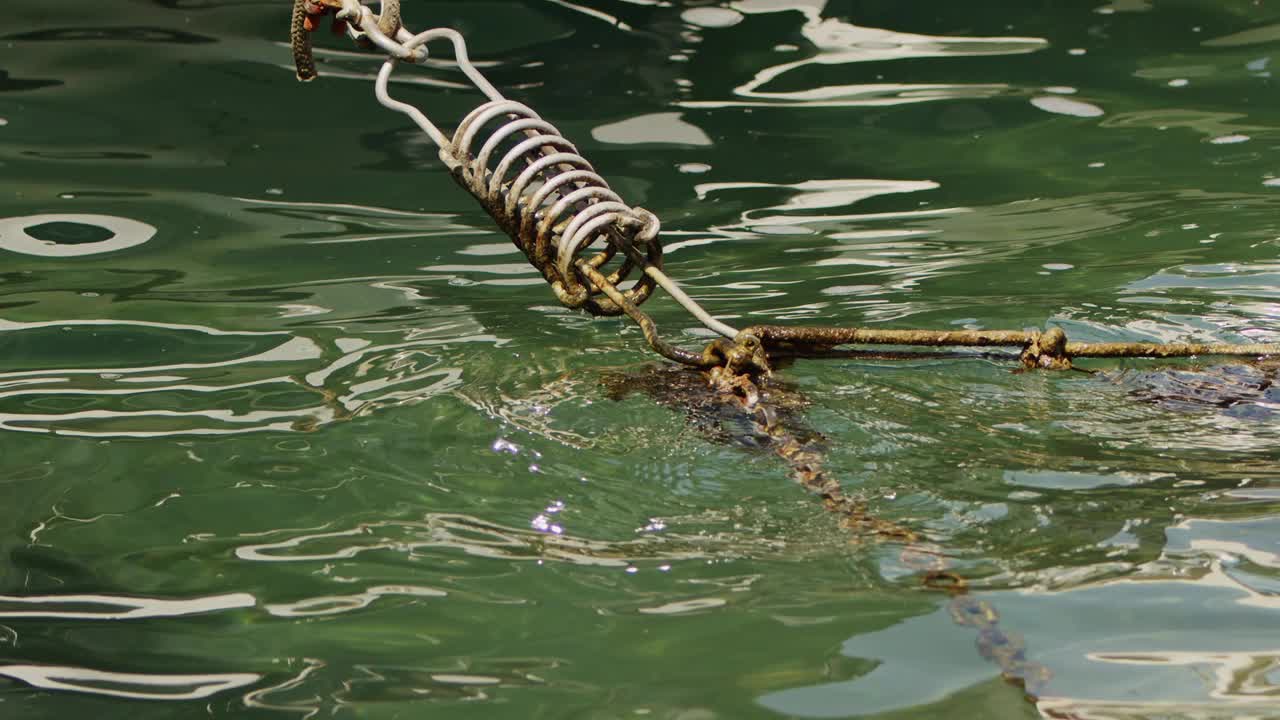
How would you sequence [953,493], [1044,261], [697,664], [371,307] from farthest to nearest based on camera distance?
[1044,261] → [371,307] → [953,493] → [697,664]

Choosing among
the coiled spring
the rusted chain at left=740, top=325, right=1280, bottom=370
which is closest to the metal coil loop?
the coiled spring

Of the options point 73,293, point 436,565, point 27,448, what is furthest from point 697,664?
point 73,293

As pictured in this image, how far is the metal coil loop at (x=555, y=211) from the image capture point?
2.04m

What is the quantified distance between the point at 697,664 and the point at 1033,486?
0.70 meters

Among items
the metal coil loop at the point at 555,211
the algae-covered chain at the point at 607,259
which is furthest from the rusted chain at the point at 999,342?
the metal coil loop at the point at 555,211

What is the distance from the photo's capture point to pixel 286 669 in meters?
1.55

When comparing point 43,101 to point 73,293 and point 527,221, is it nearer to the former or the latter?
point 73,293

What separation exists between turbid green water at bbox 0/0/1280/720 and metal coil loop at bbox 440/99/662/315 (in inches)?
10.6

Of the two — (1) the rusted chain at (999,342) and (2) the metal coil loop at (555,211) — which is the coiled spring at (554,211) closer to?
(2) the metal coil loop at (555,211)

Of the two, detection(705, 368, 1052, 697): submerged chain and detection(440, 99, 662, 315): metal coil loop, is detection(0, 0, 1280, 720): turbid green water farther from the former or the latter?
detection(440, 99, 662, 315): metal coil loop

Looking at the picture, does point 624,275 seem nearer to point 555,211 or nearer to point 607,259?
point 607,259

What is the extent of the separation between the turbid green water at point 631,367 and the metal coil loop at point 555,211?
27cm

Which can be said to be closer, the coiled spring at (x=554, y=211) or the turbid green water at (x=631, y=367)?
the turbid green water at (x=631, y=367)

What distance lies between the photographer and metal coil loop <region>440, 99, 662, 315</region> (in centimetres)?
204
